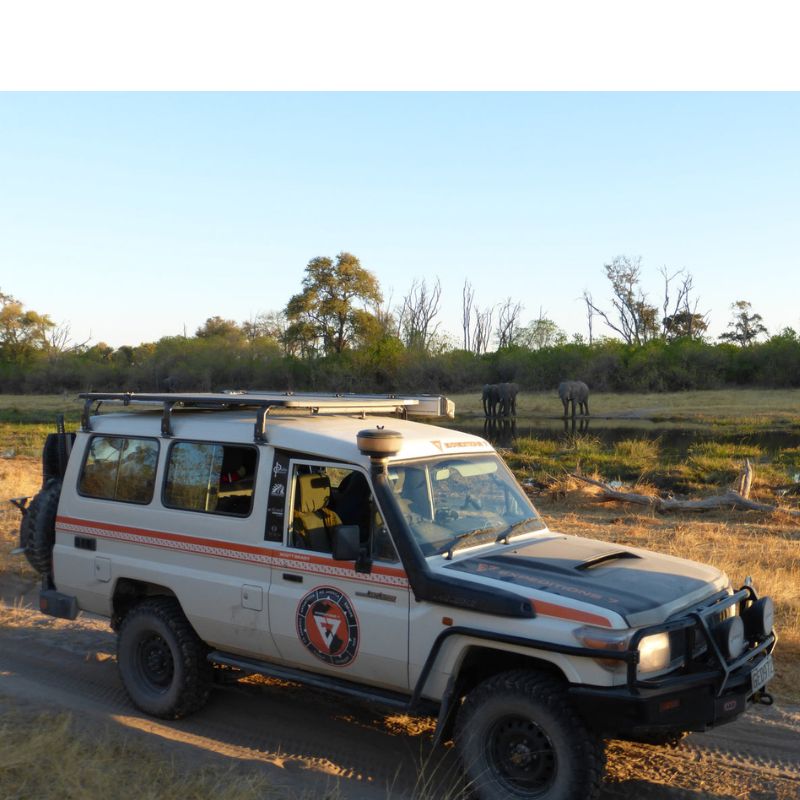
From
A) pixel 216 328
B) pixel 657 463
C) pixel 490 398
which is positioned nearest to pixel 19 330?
pixel 216 328

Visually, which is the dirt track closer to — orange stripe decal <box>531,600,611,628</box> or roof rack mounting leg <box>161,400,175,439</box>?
orange stripe decal <box>531,600,611,628</box>

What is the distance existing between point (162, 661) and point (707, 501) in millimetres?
12232

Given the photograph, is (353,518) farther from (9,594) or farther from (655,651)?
(9,594)

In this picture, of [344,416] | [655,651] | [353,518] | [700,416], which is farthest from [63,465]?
[700,416]

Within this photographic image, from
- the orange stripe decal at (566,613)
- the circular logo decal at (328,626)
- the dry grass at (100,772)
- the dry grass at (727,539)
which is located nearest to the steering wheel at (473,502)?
the circular logo decal at (328,626)

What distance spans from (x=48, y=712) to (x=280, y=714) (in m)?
1.56

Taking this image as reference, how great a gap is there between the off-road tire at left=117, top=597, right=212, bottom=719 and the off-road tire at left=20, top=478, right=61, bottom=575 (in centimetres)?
101

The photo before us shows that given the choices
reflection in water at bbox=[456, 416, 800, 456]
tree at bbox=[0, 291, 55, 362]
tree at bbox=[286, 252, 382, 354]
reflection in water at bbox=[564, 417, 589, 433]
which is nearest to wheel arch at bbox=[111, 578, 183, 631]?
reflection in water at bbox=[456, 416, 800, 456]

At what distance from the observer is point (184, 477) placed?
20.2 feet

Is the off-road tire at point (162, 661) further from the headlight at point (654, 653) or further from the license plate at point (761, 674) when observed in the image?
the license plate at point (761, 674)

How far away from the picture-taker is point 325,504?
5754 millimetres

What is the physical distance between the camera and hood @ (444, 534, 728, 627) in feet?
14.9

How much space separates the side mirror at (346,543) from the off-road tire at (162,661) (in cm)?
172

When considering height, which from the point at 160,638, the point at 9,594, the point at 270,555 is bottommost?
the point at 9,594
